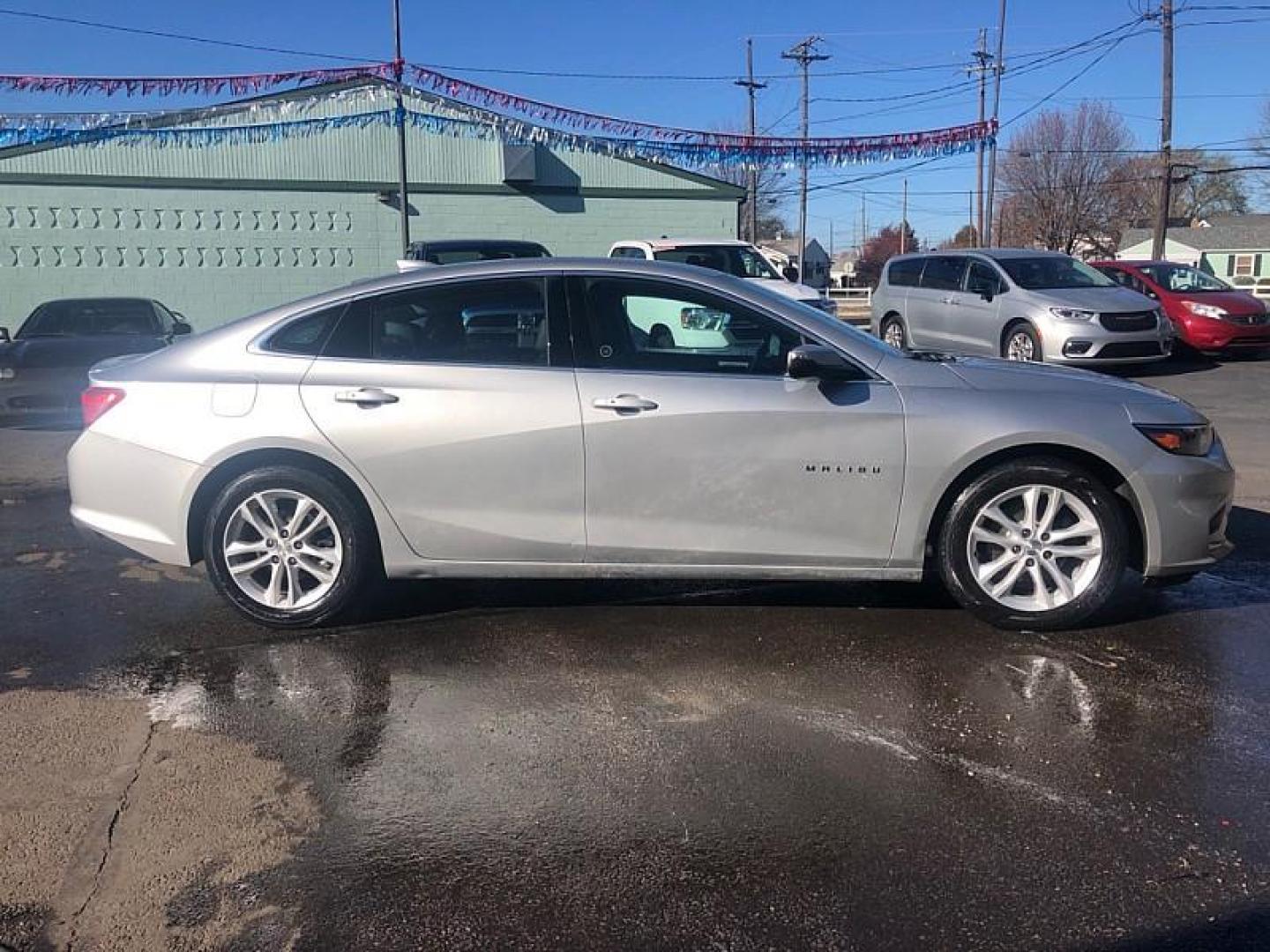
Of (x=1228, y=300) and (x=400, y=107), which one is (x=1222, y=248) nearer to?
(x=1228, y=300)

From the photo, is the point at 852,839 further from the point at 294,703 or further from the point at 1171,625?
the point at 1171,625

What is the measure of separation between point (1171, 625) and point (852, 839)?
246 centimetres

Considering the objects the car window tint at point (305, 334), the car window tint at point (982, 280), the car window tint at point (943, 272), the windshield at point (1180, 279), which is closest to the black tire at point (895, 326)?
the car window tint at point (943, 272)

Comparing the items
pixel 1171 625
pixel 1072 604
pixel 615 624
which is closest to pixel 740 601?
pixel 615 624

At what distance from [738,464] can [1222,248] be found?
222 ft

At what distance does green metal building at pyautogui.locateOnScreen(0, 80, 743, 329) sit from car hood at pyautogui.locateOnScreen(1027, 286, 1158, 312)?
13145 millimetres

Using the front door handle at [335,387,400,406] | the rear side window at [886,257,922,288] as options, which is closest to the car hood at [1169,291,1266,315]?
the rear side window at [886,257,922,288]

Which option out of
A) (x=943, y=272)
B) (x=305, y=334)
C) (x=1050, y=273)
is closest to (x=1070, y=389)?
(x=305, y=334)

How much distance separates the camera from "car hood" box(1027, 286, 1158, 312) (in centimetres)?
1337

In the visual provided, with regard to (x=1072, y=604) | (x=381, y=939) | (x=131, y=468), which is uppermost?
(x=131, y=468)

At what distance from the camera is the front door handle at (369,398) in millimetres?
4488

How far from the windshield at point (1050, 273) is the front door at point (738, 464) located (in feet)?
34.8

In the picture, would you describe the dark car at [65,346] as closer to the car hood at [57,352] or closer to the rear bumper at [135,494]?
the car hood at [57,352]

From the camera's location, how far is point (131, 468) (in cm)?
463
